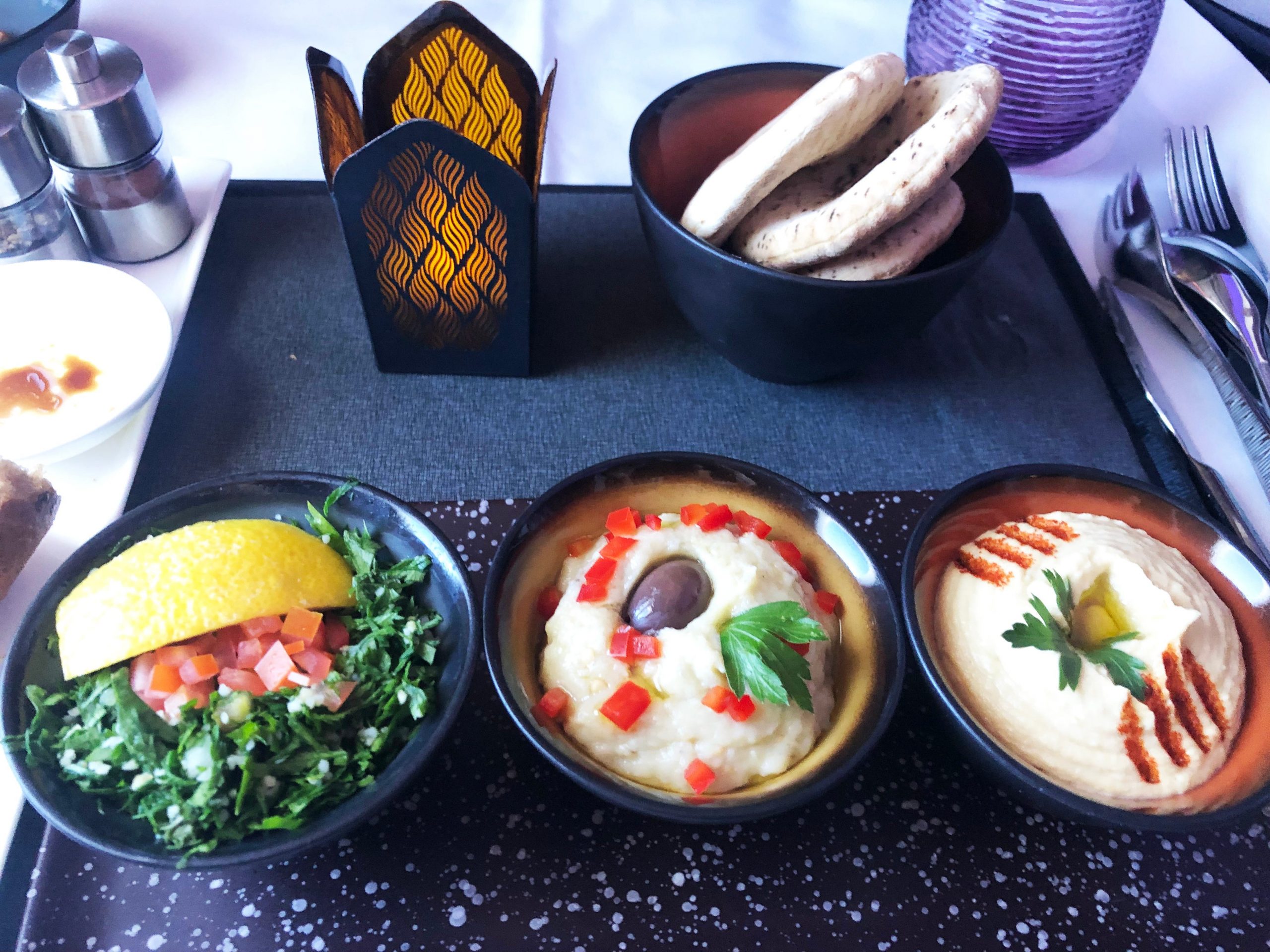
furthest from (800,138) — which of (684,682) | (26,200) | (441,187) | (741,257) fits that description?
(26,200)

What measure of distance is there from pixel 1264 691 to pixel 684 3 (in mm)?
1989

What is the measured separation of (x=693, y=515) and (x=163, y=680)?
651 mm

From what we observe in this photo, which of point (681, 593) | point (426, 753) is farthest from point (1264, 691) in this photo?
point (426, 753)

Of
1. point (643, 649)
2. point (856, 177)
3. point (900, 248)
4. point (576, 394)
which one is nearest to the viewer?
point (643, 649)

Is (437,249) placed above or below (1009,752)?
above

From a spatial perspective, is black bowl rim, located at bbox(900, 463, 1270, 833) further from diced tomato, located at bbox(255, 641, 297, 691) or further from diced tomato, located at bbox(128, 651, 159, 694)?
diced tomato, located at bbox(128, 651, 159, 694)

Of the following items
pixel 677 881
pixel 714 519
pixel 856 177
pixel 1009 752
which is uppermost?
pixel 856 177

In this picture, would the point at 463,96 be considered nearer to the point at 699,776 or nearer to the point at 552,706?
the point at 552,706

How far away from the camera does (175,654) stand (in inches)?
38.8

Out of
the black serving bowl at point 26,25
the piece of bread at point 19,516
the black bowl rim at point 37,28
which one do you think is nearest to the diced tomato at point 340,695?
the piece of bread at point 19,516

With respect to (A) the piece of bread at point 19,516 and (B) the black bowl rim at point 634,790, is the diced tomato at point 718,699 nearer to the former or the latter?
(B) the black bowl rim at point 634,790

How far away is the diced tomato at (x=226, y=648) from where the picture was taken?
1012mm

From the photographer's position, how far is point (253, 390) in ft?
4.86

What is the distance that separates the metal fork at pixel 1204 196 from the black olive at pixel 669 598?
1.24m
